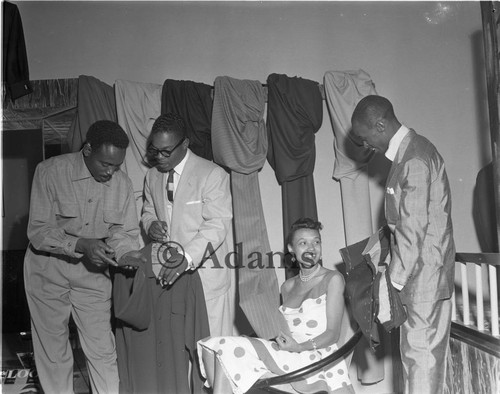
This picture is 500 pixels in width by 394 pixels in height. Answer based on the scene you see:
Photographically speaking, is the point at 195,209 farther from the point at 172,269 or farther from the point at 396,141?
the point at 396,141

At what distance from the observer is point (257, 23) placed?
13.4 feet

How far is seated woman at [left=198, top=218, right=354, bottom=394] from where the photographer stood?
2555mm

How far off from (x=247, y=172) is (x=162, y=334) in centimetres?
122

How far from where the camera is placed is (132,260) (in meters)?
2.93

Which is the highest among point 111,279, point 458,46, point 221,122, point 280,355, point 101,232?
point 458,46

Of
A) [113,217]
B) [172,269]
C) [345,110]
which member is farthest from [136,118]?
[345,110]

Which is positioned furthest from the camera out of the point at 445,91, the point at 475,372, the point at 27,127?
the point at 445,91

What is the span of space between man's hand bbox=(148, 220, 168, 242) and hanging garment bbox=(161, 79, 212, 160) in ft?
2.46

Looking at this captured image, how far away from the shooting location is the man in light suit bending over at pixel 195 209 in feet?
10.1

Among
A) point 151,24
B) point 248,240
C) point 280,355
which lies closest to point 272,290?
point 248,240

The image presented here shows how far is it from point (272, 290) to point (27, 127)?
204 centimetres

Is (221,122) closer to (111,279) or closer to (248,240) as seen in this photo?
(248,240)

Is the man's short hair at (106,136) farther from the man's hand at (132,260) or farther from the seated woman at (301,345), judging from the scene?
the seated woman at (301,345)

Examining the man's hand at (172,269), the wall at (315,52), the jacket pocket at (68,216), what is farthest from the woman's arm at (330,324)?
the jacket pocket at (68,216)
